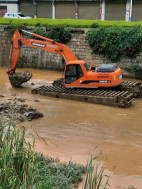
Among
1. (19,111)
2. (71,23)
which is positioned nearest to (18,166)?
(19,111)

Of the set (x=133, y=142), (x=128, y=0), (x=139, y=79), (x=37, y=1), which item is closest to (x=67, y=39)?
(x=139, y=79)

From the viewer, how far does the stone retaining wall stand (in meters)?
21.5

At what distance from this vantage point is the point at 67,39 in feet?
73.7

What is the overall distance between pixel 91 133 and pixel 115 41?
32.7 feet

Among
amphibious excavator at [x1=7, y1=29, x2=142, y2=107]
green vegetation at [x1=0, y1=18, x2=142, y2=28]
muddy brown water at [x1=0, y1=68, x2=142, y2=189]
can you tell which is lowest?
muddy brown water at [x1=0, y1=68, x2=142, y2=189]

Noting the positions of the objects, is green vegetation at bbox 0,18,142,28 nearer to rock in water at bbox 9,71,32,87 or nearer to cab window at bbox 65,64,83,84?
rock in water at bbox 9,71,32,87

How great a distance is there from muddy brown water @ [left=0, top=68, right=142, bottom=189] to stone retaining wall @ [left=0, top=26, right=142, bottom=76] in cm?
592

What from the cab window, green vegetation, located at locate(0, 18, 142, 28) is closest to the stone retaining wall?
green vegetation, located at locate(0, 18, 142, 28)

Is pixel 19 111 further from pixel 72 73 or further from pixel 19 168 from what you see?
pixel 19 168

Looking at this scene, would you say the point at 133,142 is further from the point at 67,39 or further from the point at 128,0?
the point at 128,0

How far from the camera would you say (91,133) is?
1161 centimetres

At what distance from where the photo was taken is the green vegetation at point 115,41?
66.1 feet

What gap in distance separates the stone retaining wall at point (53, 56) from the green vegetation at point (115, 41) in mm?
332

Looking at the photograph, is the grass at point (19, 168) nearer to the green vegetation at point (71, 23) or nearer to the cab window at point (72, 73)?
the cab window at point (72, 73)
